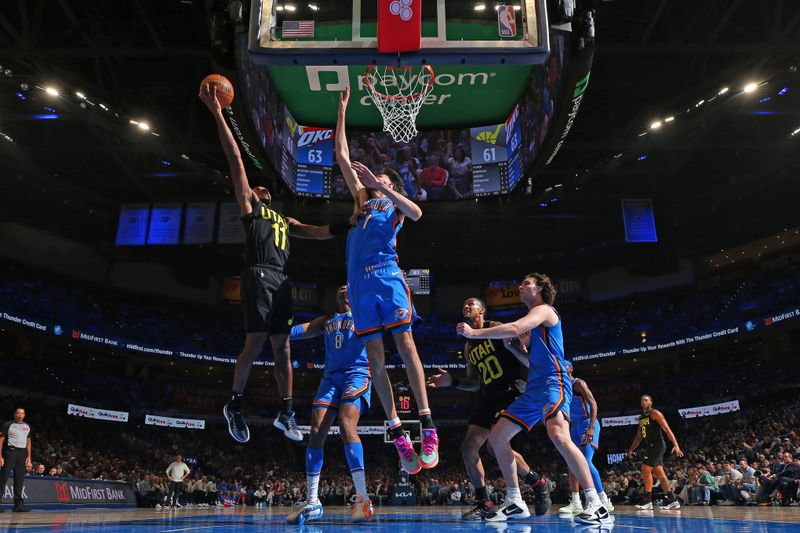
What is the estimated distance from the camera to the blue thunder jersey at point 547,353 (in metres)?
5.68

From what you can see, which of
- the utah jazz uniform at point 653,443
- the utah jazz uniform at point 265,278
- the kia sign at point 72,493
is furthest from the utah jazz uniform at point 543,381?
the kia sign at point 72,493

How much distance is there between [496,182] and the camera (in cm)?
1477

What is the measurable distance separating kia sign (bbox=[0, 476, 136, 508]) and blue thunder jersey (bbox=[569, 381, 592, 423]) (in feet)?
33.2

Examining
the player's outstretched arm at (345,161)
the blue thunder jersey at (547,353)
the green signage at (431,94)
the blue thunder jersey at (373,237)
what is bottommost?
the blue thunder jersey at (547,353)

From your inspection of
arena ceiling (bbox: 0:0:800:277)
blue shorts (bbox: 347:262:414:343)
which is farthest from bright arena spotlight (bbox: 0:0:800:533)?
arena ceiling (bbox: 0:0:800:277)

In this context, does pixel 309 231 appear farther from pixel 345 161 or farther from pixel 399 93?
pixel 399 93

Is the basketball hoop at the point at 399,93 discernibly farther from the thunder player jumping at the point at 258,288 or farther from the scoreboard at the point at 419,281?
the scoreboard at the point at 419,281

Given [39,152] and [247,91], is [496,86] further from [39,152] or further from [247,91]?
[39,152]

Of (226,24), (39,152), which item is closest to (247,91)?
(226,24)

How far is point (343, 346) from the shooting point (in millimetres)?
6391

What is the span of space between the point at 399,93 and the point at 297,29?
4.85 meters

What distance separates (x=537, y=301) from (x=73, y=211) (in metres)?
26.7

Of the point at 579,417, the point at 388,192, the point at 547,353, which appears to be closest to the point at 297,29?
the point at 388,192

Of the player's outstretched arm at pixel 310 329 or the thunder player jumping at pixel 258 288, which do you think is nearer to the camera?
the thunder player jumping at pixel 258 288
